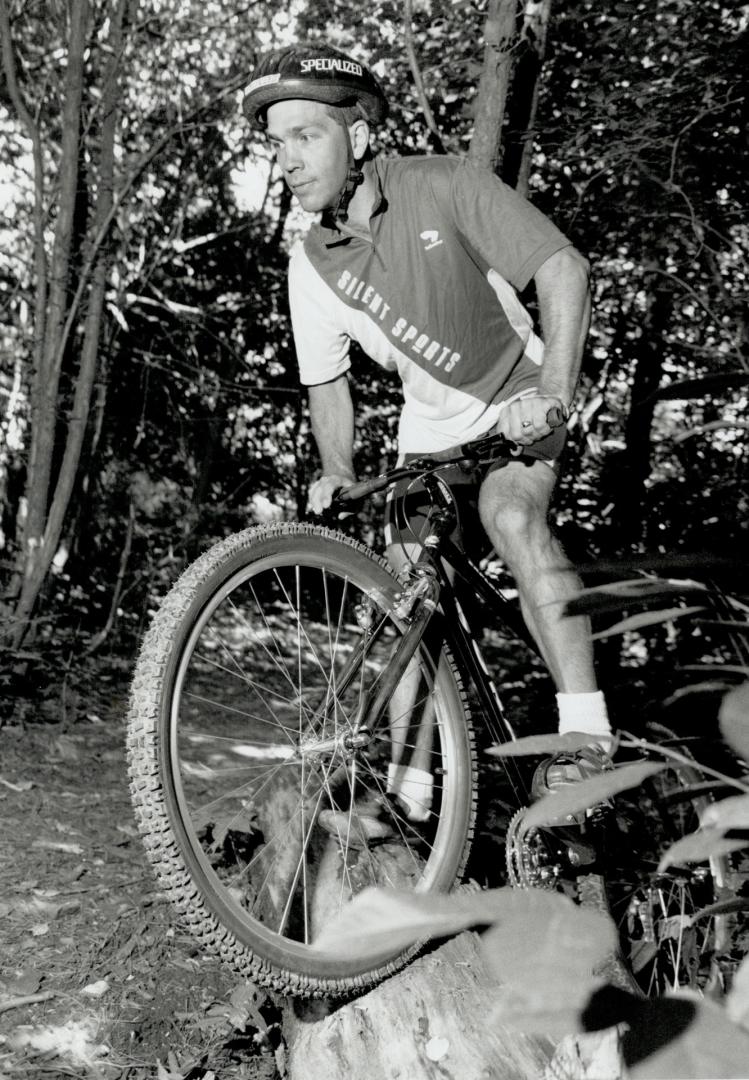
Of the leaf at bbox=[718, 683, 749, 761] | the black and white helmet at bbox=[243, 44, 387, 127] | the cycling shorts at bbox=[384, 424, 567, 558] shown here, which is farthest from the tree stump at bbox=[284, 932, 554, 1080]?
the black and white helmet at bbox=[243, 44, 387, 127]

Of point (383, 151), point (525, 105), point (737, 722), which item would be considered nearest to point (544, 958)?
point (737, 722)

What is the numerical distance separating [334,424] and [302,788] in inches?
43.4

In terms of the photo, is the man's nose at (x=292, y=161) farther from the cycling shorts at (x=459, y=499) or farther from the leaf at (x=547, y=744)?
the leaf at (x=547, y=744)

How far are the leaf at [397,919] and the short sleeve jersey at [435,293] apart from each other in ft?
6.11

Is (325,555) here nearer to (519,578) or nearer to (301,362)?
(519,578)

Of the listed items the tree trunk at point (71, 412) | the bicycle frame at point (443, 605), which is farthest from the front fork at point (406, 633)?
the tree trunk at point (71, 412)

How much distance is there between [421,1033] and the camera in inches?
63.7

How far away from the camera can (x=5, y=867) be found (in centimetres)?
250

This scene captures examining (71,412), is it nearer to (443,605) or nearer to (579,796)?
(443,605)

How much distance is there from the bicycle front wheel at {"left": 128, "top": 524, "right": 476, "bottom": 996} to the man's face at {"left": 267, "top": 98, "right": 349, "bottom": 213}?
97 centimetres

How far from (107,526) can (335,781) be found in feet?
16.2

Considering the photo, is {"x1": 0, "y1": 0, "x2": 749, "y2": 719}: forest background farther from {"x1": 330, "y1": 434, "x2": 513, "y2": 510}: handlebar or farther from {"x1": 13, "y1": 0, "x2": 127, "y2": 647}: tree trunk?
{"x1": 330, "y1": 434, "x2": 513, "y2": 510}: handlebar

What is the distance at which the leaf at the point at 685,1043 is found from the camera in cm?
47

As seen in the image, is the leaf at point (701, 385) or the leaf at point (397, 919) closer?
the leaf at point (397, 919)
